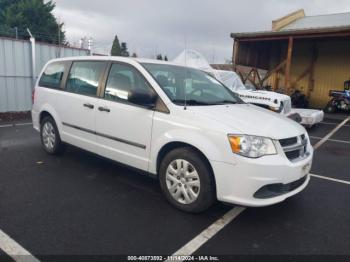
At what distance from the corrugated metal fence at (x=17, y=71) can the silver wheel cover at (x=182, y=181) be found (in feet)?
29.7

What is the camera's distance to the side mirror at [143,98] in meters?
3.49

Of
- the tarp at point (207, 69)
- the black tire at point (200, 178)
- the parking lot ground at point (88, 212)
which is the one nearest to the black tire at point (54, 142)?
the parking lot ground at point (88, 212)

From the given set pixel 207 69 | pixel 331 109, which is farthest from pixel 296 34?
pixel 207 69

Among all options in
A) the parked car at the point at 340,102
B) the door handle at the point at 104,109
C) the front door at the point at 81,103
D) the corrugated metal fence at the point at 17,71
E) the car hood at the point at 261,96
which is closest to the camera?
the door handle at the point at 104,109

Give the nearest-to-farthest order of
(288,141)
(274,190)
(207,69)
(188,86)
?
(274,190) → (288,141) → (188,86) → (207,69)

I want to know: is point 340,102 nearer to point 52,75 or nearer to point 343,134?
point 343,134

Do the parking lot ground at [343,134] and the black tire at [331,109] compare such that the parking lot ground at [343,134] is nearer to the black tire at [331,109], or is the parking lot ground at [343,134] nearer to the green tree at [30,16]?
the black tire at [331,109]

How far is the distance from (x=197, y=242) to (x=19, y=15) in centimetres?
3635

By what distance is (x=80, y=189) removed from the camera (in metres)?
3.97

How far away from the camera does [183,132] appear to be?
3287mm

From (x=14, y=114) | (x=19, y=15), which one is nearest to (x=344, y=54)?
(x=14, y=114)

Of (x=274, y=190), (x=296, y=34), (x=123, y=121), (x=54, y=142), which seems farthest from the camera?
(x=296, y=34)

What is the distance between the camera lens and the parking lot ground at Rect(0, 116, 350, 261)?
110 inches

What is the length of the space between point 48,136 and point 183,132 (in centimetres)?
310
